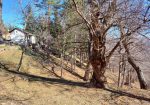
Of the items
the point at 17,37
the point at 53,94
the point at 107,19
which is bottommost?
the point at 53,94

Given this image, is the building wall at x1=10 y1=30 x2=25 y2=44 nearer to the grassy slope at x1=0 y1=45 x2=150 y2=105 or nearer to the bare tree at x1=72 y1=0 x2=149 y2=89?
the grassy slope at x1=0 y1=45 x2=150 y2=105

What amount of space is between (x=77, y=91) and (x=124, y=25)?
3.53 metres

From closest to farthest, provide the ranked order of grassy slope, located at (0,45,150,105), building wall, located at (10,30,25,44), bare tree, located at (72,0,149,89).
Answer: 1. grassy slope, located at (0,45,150,105)
2. bare tree, located at (72,0,149,89)
3. building wall, located at (10,30,25,44)

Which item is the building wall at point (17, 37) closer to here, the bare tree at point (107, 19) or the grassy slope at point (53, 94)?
the grassy slope at point (53, 94)

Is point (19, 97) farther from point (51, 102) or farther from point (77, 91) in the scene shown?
point (77, 91)

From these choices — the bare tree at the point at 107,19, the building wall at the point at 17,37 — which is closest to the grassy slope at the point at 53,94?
the bare tree at the point at 107,19

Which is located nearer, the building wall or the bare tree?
the bare tree

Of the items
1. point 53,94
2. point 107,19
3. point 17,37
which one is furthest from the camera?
point 17,37

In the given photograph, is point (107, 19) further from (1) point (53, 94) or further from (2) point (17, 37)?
(2) point (17, 37)

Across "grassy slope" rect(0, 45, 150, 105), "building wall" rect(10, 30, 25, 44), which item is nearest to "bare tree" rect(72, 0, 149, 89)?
"grassy slope" rect(0, 45, 150, 105)

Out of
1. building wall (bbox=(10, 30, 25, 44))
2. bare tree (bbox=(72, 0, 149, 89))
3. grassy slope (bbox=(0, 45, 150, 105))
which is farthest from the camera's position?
building wall (bbox=(10, 30, 25, 44))

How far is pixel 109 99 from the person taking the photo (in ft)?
38.4

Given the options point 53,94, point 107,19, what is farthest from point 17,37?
point 53,94

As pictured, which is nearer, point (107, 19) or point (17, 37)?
point (107, 19)
